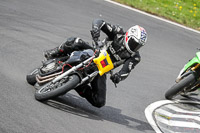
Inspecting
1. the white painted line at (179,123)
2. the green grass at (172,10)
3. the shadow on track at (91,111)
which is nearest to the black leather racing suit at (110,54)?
the shadow on track at (91,111)

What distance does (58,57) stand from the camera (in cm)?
662

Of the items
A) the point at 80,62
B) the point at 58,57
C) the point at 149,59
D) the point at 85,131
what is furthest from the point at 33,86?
the point at 149,59

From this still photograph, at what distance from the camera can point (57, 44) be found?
32.8 feet

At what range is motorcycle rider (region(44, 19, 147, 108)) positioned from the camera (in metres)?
6.29

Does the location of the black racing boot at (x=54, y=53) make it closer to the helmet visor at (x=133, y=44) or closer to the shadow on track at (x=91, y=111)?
the shadow on track at (x=91, y=111)

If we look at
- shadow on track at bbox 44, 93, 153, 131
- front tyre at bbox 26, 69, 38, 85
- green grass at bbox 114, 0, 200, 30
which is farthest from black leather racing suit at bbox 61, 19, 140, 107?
green grass at bbox 114, 0, 200, 30

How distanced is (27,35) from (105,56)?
4084 mm

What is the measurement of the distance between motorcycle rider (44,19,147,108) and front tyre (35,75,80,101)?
29.7 inches

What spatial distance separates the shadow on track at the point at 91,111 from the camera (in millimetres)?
6187

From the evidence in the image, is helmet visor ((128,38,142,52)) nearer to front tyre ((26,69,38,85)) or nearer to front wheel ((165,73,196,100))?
front tyre ((26,69,38,85))

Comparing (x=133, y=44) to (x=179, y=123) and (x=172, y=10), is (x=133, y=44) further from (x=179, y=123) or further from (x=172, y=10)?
(x=172, y=10)

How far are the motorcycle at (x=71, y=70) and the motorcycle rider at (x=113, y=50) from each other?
0.55ft

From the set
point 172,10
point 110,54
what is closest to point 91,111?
point 110,54

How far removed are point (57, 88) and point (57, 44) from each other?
14.7ft
